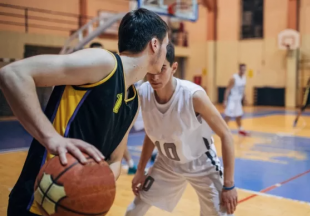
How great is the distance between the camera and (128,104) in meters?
1.92

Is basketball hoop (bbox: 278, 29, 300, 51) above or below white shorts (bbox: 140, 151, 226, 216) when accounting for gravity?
above

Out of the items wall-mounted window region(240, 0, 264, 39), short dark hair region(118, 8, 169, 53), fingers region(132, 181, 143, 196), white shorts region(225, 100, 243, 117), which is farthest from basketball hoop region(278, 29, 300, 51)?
short dark hair region(118, 8, 169, 53)

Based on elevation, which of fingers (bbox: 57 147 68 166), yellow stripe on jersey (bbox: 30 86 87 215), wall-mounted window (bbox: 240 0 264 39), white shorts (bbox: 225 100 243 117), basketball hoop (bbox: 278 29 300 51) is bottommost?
white shorts (bbox: 225 100 243 117)

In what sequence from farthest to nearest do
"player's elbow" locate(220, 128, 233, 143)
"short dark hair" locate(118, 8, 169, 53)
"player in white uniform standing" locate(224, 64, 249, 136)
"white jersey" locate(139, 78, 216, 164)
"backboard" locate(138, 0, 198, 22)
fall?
"backboard" locate(138, 0, 198, 22) < "player in white uniform standing" locate(224, 64, 249, 136) < "white jersey" locate(139, 78, 216, 164) < "player's elbow" locate(220, 128, 233, 143) < "short dark hair" locate(118, 8, 169, 53)

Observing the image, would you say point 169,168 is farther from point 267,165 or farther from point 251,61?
point 251,61

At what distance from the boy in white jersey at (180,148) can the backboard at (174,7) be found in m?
8.03

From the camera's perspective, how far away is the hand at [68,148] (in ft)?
4.87

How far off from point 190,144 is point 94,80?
52.8 inches

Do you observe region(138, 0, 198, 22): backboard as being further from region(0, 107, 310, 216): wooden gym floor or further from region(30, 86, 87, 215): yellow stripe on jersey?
region(30, 86, 87, 215): yellow stripe on jersey

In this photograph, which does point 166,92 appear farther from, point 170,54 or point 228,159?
point 228,159

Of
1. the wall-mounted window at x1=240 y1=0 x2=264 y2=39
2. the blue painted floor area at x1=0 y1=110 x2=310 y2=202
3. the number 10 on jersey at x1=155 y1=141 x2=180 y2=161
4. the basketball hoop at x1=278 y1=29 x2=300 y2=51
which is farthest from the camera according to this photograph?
the wall-mounted window at x1=240 y1=0 x2=264 y2=39

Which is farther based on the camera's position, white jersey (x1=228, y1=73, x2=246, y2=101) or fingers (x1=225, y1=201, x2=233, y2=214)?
white jersey (x1=228, y1=73, x2=246, y2=101)

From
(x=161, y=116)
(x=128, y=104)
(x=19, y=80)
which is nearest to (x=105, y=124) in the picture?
(x=128, y=104)

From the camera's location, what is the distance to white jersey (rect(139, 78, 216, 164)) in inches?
108
